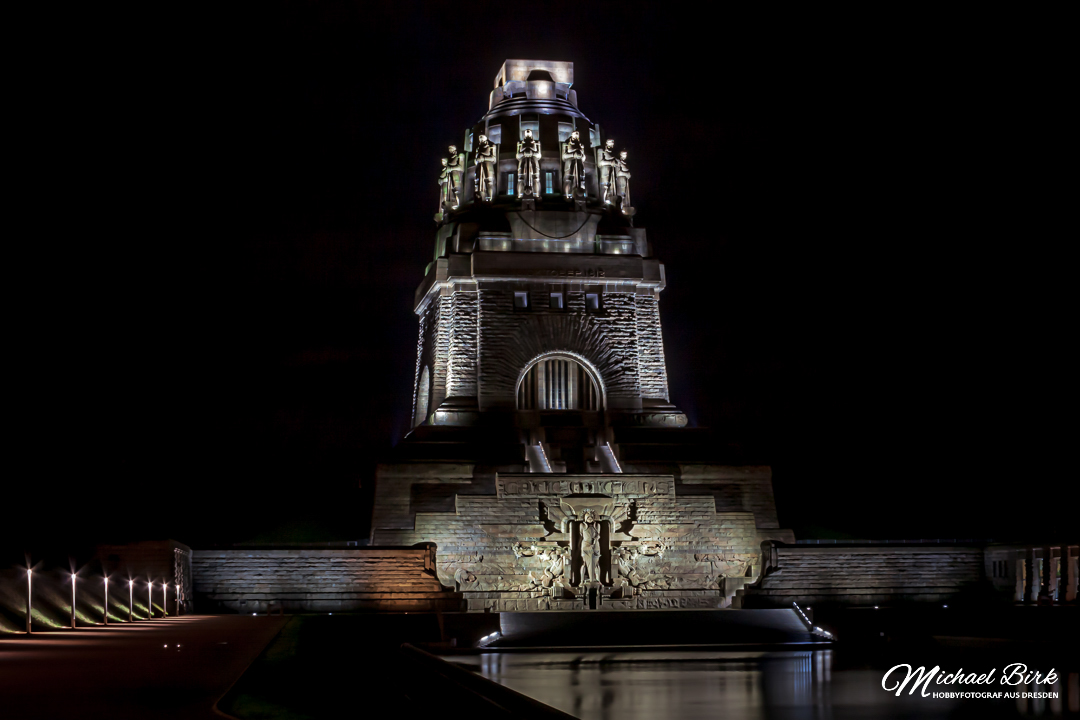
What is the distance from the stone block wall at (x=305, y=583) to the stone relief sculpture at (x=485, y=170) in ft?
44.1

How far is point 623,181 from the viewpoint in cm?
3438

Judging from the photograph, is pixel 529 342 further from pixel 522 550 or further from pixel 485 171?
pixel 522 550

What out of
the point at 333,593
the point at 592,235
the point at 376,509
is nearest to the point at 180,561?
the point at 333,593

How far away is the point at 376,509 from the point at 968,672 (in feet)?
56.3

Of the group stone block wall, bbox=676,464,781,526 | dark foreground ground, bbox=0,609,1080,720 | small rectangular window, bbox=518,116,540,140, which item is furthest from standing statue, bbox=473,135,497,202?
dark foreground ground, bbox=0,609,1080,720

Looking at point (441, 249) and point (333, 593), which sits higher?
point (441, 249)

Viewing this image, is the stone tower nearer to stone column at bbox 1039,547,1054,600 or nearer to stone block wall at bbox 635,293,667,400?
stone block wall at bbox 635,293,667,400

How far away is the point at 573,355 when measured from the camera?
32.2 metres

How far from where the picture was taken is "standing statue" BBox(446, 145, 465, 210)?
113 ft

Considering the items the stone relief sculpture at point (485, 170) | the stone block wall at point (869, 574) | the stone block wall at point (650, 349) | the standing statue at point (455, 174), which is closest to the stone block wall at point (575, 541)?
the stone block wall at point (869, 574)

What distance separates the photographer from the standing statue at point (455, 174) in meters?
34.5

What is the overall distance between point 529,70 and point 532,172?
454 centimetres

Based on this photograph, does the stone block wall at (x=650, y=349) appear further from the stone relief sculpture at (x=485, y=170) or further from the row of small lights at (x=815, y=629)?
the row of small lights at (x=815, y=629)

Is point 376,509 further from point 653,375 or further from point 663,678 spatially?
point 663,678
